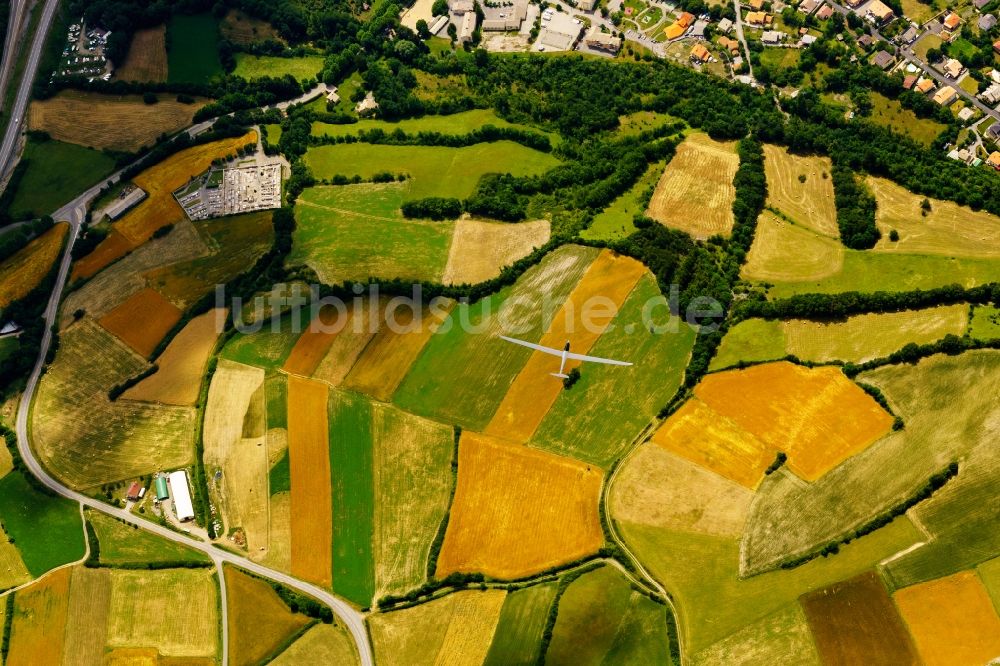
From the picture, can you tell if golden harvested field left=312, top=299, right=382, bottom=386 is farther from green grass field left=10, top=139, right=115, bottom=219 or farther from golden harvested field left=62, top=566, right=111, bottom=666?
green grass field left=10, top=139, right=115, bottom=219

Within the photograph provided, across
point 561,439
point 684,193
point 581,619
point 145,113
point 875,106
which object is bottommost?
point 581,619

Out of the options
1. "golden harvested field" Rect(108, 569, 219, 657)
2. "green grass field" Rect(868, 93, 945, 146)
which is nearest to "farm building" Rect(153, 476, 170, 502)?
"golden harvested field" Rect(108, 569, 219, 657)

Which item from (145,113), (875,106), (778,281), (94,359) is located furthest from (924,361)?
(145,113)

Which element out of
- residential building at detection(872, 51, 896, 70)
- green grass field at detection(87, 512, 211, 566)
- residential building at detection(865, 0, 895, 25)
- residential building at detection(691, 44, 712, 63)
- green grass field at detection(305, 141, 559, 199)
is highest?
residential building at detection(865, 0, 895, 25)

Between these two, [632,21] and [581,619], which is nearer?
[581,619]

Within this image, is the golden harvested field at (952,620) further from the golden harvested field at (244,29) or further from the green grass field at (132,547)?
the golden harvested field at (244,29)

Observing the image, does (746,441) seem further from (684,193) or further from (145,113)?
(145,113)

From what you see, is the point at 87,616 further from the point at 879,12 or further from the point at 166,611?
the point at 879,12
